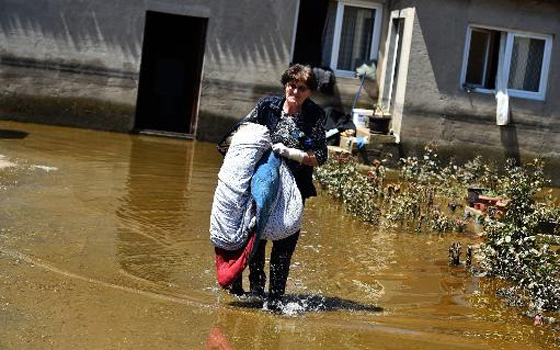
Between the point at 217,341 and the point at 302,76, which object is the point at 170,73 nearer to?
the point at 302,76

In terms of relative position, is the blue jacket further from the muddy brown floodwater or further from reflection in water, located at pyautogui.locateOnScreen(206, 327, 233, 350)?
reflection in water, located at pyautogui.locateOnScreen(206, 327, 233, 350)

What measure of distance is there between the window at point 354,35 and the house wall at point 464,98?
2.63ft

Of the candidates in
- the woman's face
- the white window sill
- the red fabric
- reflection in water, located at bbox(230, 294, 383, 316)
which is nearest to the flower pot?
the white window sill

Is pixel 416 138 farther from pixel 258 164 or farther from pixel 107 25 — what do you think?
pixel 258 164

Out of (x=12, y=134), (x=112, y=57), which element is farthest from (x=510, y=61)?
(x=12, y=134)

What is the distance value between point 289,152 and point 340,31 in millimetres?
10583

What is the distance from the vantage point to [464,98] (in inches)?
648

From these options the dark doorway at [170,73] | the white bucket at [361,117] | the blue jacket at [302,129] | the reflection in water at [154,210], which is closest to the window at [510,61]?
the white bucket at [361,117]

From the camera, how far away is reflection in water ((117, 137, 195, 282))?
26.7 ft

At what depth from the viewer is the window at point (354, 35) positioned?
17.2 metres

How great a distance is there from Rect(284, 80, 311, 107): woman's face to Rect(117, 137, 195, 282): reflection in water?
1.81 m

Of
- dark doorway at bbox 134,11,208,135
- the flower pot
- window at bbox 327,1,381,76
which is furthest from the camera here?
window at bbox 327,1,381,76

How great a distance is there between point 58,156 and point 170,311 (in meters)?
7.07

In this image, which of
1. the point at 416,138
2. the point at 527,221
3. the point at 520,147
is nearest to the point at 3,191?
the point at 527,221
